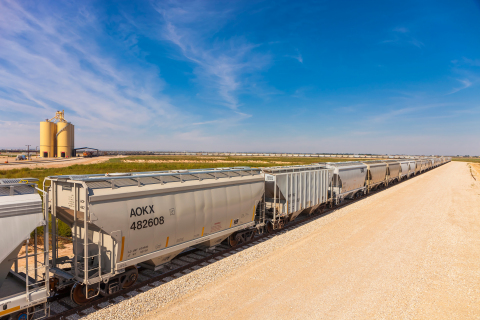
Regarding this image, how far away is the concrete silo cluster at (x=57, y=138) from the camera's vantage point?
90.4m

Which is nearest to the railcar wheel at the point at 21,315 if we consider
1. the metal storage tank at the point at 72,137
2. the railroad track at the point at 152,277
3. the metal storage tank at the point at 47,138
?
the railroad track at the point at 152,277

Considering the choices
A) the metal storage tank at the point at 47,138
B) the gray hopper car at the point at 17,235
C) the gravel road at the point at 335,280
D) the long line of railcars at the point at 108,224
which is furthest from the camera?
the metal storage tank at the point at 47,138

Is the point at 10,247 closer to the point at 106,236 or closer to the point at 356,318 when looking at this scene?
the point at 106,236

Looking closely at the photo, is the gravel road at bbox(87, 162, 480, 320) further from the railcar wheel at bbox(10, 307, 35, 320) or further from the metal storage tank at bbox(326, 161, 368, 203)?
the metal storage tank at bbox(326, 161, 368, 203)

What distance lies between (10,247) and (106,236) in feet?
7.66

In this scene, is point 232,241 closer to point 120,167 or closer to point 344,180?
point 344,180

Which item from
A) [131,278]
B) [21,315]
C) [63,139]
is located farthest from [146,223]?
[63,139]

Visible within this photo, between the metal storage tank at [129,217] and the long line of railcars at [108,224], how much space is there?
0.03m

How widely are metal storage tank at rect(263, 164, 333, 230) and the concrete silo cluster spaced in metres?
101

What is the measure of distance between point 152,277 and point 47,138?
103995 mm

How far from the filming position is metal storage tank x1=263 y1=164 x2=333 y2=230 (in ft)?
46.8

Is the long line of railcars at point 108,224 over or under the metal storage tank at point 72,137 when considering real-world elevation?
under

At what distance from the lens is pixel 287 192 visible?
1483cm

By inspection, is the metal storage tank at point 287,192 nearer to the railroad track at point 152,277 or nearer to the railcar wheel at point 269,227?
the railcar wheel at point 269,227
